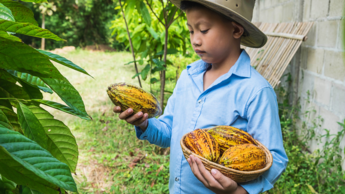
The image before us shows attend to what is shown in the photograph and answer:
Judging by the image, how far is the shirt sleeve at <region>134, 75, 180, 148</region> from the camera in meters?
1.35

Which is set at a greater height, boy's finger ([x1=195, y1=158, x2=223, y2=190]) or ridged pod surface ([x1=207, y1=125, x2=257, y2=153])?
ridged pod surface ([x1=207, y1=125, x2=257, y2=153])

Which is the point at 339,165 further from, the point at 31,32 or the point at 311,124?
the point at 31,32

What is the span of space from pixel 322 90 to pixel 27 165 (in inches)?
93.9

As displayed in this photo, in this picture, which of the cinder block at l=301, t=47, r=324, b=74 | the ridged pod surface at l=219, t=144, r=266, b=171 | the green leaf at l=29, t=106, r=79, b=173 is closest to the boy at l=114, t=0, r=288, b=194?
the ridged pod surface at l=219, t=144, r=266, b=171

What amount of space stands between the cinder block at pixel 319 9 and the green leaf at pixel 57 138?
2.25m

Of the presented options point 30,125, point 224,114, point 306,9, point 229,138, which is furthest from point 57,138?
point 306,9

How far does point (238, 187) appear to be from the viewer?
38.0 inches

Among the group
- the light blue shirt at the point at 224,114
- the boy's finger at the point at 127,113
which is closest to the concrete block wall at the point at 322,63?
the light blue shirt at the point at 224,114

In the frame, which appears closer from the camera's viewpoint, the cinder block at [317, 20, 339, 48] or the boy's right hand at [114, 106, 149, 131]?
the boy's right hand at [114, 106, 149, 131]

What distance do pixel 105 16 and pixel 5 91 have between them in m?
11.9

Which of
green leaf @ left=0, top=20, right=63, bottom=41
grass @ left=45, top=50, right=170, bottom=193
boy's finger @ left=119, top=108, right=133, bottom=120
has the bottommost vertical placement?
grass @ left=45, top=50, right=170, bottom=193

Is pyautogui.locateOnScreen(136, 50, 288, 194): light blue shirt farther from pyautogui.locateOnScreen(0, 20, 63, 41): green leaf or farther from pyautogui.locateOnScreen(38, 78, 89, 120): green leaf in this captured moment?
pyautogui.locateOnScreen(0, 20, 63, 41): green leaf

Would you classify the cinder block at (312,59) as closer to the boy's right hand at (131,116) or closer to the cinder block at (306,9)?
the cinder block at (306,9)

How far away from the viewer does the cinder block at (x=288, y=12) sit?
9.50 ft
